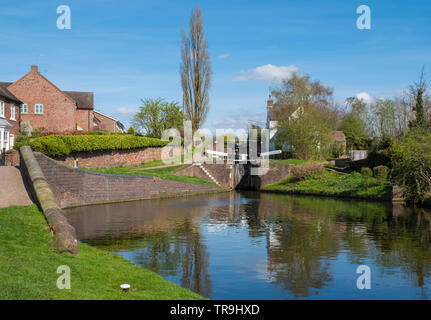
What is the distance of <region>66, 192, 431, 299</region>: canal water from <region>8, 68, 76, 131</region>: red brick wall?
25.3 meters

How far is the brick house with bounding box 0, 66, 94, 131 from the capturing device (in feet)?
161

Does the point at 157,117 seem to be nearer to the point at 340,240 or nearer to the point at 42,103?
the point at 42,103

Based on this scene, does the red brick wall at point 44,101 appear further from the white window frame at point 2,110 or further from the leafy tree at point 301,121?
the leafy tree at point 301,121

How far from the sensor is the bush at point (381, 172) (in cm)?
3709

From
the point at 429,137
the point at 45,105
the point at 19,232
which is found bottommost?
the point at 19,232

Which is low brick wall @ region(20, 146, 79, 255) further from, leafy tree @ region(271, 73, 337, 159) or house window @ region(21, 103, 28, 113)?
leafy tree @ region(271, 73, 337, 159)

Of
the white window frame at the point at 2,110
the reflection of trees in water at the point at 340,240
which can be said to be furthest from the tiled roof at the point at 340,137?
the white window frame at the point at 2,110

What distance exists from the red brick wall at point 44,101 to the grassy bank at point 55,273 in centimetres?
3798

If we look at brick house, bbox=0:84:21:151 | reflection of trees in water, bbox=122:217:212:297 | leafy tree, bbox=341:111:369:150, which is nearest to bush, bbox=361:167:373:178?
leafy tree, bbox=341:111:369:150

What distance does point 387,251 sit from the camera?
1602 cm

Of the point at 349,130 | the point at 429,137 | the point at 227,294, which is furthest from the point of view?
the point at 349,130

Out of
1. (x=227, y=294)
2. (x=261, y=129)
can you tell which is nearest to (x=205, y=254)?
(x=227, y=294)

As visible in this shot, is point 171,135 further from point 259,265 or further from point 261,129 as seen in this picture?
point 259,265

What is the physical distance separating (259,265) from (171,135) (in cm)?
4652
